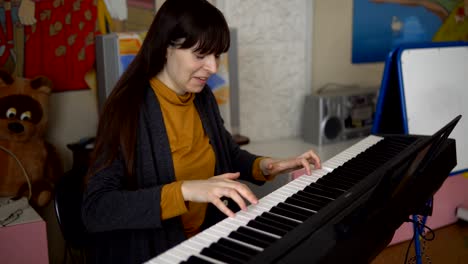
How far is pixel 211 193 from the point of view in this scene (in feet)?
3.35

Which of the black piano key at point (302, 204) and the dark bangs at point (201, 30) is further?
the dark bangs at point (201, 30)

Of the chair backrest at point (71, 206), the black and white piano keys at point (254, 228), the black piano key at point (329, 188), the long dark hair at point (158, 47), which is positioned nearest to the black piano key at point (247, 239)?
the black and white piano keys at point (254, 228)

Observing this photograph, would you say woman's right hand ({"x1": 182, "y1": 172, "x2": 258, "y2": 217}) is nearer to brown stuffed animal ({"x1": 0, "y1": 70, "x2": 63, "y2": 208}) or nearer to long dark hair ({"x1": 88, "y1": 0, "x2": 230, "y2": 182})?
long dark hair ({"x1": 88, "y1": 0, "x2": 230, "y2": 182})

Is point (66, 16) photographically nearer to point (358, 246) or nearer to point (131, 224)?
point (131, 224)

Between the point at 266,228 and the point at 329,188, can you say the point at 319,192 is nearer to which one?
the point at 329,188

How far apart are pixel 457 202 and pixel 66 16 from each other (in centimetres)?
238

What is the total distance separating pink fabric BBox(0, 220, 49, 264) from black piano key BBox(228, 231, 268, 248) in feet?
3.36

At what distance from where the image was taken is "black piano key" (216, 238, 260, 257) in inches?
32.6

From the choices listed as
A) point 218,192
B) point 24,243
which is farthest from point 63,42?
point 218,192

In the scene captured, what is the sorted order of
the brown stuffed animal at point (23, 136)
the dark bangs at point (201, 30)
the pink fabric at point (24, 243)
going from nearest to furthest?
the dark bangs at point (201, 30), the pink fabric at point (24, 243), the brown stuffed animal at point (23, 136)

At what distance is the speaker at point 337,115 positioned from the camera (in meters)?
2.69

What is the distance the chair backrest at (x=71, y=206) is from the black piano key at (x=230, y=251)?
719 mm

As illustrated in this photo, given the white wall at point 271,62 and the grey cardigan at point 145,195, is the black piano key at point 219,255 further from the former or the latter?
the white wall at point 271,62

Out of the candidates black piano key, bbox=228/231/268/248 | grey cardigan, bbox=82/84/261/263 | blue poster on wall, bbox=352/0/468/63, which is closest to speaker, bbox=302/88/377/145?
blue poster on wall, bbox=352/0/468/63
